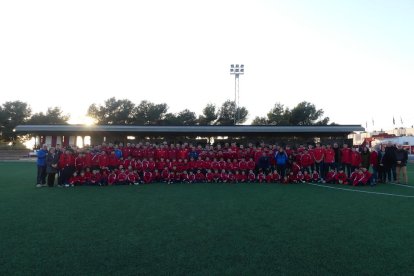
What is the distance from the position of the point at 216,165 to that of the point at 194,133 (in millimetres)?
9964

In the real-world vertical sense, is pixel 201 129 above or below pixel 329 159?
above

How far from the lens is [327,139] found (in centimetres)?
2334

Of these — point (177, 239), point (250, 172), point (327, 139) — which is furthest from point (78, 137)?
point (177, 239)

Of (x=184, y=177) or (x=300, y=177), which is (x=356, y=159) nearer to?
(x=300, y=177)

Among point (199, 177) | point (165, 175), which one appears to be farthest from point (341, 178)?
point (165, 175)

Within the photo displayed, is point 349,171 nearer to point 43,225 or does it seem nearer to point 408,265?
point 408,265

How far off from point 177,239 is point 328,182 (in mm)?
9559

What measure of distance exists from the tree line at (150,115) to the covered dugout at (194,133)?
22.1m

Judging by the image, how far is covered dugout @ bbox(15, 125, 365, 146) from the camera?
22.8 metres

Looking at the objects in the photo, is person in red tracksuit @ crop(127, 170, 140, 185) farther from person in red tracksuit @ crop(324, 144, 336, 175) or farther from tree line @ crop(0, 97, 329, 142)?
tree line @ crop(0, 97, 329, 142)

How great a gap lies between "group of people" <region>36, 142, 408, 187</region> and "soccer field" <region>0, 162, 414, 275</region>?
322 centimetres

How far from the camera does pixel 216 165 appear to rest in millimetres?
13766

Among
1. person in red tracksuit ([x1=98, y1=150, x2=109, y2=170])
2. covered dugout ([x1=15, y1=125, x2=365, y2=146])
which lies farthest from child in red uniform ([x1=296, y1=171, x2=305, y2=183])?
covered dugout ([x1=15, y1=125, x2=365, y2=146])

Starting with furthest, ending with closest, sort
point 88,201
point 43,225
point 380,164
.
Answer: point 380,164 → point 88,201 → point 43,225
